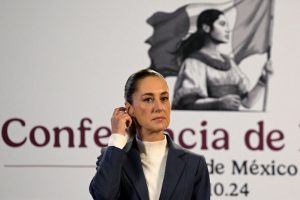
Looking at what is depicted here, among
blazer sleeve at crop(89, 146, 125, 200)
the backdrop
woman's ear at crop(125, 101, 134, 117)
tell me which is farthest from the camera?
the backdrop

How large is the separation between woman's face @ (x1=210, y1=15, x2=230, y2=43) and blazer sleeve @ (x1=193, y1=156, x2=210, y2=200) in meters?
1.74

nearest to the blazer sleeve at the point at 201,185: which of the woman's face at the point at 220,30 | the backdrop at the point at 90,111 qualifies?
the backdrop at the point at 90,111

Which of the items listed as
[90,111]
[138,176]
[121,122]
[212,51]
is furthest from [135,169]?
[212,51]

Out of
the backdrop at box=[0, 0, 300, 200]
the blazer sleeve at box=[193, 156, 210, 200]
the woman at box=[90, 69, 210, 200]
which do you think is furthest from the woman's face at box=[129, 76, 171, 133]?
the backdrop at box=[0, 0, 300, 200]

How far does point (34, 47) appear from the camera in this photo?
3236 mm

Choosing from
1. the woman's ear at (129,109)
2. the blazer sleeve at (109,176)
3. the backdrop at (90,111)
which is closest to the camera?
the blazer sleeve at (109,176)

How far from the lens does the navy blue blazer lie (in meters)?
1.51

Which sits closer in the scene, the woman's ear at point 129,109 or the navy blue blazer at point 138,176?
the navy blue blazer at point 138,176

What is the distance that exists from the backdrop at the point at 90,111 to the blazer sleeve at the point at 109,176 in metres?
1.68

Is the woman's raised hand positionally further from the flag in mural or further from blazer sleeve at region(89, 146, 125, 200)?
the flag in mural

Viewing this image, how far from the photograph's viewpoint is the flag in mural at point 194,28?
324 centimetres

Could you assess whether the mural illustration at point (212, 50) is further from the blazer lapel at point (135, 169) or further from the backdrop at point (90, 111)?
the blazer lapel at point (135, 169)

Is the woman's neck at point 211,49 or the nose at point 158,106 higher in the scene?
the woman's neck at point 211,49

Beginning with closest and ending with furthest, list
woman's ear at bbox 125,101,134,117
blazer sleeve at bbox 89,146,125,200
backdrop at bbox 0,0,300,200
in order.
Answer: blazer sleeve at bbox 89,146,125,200 < woman's ear at bbox 125,101,134,117 < backdrop at bbox 0,0,300,200
